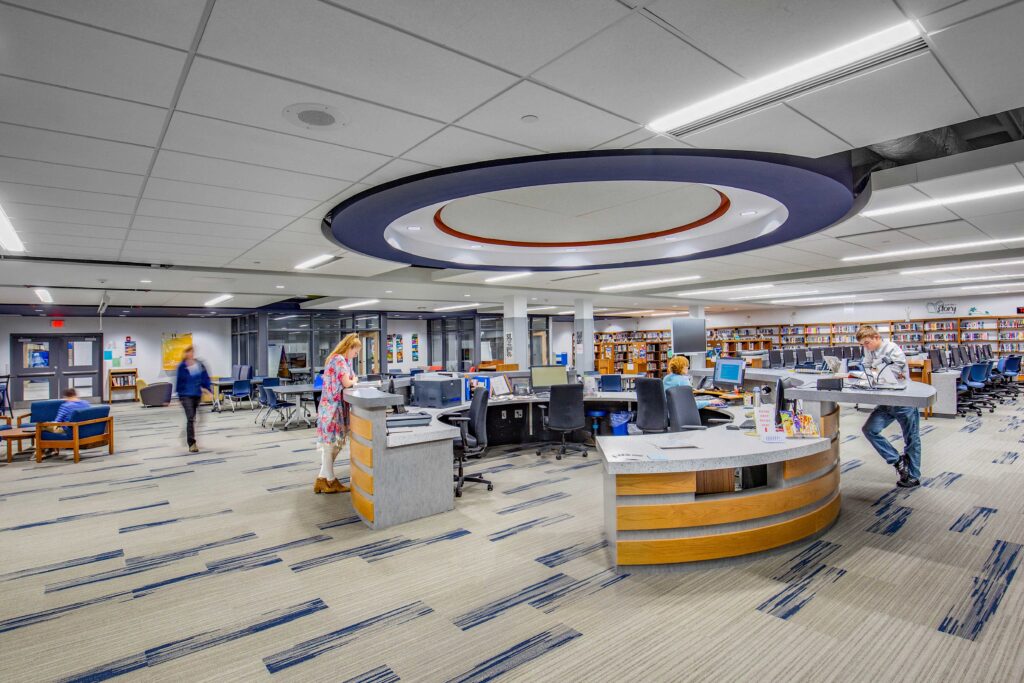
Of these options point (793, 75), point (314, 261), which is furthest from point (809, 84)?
point (314, 261)

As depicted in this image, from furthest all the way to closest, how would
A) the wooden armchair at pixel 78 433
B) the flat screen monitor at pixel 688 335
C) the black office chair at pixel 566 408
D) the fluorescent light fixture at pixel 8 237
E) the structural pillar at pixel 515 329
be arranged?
the structural pillar at pixel 515 329, the flat screen monitor at pixel 688 335, the wooden armchair at pixel 78 433, the black office chair at pixel 566 408, the fluorescent light fixture at pixel 8 237

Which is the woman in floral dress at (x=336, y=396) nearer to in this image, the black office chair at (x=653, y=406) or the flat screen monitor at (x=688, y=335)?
the black office chair at (x=653, y=406)

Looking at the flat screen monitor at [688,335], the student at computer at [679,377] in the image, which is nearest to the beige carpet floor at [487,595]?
the student at computer at [679,377]

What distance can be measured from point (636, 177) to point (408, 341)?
18.1m

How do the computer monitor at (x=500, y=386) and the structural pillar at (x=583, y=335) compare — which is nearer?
the computer monitor at (x=500, y=386)

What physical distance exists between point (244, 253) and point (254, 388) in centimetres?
859

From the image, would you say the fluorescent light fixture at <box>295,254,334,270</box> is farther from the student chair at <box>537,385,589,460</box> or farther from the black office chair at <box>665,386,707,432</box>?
the black office chair at <box>665,386,707,432</box>

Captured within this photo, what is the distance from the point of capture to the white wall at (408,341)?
821 inches

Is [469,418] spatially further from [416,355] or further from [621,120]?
[416,355]

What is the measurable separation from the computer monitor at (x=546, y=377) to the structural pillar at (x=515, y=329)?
4.65 metres

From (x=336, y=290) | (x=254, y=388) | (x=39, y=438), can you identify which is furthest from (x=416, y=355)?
(x=39, y=438)

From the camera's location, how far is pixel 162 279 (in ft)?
29.2

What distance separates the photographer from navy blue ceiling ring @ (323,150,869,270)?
3746 millimetres

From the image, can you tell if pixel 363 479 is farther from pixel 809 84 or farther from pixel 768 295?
pixel 768 295
